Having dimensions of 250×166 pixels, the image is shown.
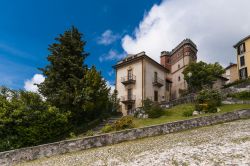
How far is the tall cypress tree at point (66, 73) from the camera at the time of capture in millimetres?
28109

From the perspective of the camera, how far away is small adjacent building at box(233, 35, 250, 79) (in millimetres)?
50094

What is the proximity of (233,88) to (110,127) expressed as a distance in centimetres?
1921

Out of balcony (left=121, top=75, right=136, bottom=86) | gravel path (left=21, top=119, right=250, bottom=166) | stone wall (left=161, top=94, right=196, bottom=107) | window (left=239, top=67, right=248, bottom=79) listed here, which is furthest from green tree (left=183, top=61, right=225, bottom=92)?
gravel path (left=21, top=119, right=250, bottom=166)

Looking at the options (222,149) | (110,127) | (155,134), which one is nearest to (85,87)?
(110,127)

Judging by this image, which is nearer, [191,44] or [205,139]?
[205,139]

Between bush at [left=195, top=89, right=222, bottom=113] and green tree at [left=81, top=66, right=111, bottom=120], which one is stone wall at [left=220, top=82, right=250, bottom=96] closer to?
bush at [left=195, top=89, right=222, bottom=113]

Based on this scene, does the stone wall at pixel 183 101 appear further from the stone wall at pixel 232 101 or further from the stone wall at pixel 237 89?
the stone wall at pixel 232 101

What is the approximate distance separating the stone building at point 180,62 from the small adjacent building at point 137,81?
5394 mm

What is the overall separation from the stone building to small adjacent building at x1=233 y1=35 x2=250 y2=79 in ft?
30.2

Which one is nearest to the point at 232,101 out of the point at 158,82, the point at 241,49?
the point at 158,82

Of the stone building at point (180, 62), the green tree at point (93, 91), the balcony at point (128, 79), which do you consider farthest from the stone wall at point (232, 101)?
the stone building at point (180, 62)

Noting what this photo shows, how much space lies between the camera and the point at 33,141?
22719mm

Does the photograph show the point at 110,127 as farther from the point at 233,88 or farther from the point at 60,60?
the point at 233,88

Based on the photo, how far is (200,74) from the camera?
4484 cm
